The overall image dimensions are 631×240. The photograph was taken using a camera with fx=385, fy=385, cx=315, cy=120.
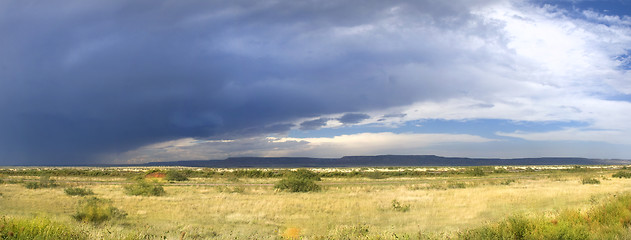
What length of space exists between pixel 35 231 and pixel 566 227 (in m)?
11.9

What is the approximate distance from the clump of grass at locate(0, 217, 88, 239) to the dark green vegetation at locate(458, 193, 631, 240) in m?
9.32

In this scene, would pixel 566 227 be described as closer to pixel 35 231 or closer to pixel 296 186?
pixel 35 231

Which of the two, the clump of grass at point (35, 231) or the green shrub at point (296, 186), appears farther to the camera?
the green shrub at point (296, 186)

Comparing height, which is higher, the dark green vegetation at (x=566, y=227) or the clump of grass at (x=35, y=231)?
the clump of grass at (x=35, y=231)

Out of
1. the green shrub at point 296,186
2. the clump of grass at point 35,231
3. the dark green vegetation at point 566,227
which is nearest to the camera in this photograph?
the clump of grass at point 35,231

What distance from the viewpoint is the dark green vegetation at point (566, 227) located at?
9.10 metres

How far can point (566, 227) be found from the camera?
9109 millimetres

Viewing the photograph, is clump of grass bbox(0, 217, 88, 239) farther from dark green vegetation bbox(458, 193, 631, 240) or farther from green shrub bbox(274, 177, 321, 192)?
green shrub bbox(274, 177, 321, 192)

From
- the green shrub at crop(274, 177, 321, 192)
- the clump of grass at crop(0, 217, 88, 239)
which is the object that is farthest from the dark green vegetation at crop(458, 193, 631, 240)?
the green shrub at crop(274, 177, 321, 192)

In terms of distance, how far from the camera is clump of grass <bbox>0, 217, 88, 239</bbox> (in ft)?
25.7

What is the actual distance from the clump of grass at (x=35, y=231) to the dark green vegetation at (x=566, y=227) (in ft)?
30.6

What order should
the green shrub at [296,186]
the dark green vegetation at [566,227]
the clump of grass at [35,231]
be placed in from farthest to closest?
the green shrub at [296,186] < the dark green vegetation at [566,227] < the clump of grass at [35,231]

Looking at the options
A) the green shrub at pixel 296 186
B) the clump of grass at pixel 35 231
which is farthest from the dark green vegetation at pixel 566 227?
the green shrub at pixel 296 186

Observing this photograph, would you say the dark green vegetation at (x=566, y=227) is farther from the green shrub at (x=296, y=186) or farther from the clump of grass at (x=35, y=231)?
the green shrub at (x=296, y=186)
